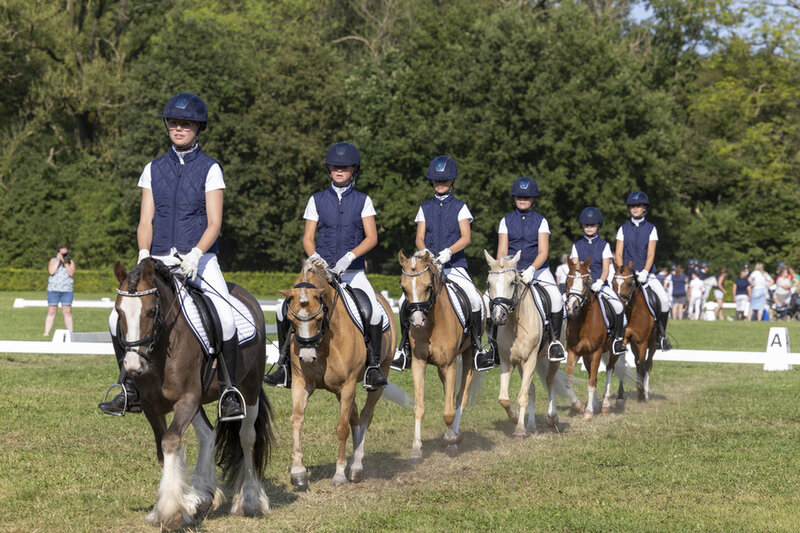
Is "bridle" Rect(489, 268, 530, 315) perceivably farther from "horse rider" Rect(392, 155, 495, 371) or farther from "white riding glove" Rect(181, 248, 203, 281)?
"white riding glove" Rect(181, 248, 203, 281)

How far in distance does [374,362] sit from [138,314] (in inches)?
129

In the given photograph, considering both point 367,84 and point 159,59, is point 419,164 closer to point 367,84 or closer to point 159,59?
point 367,84

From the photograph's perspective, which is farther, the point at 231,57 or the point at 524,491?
the point at 231,57

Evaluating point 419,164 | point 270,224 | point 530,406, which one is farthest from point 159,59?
point 530,406

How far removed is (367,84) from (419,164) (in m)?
5.81

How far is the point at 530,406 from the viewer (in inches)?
509

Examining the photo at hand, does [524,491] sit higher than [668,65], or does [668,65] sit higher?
[668,65]

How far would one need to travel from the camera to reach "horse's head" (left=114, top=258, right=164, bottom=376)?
648 cm

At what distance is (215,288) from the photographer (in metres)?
7.65

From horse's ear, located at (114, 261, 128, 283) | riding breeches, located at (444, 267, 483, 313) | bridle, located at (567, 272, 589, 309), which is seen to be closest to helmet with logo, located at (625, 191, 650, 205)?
bridle, located at (567, 272, 589, 309)

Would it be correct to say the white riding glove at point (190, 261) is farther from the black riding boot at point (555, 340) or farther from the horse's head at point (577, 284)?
the horse's head at point (577, 284)

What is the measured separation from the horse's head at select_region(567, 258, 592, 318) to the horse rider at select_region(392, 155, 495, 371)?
251 cm

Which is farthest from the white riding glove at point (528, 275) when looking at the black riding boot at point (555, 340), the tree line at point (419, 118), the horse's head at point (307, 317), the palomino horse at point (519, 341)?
the tree line at point (419, 118)

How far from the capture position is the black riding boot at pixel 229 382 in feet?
24.2
